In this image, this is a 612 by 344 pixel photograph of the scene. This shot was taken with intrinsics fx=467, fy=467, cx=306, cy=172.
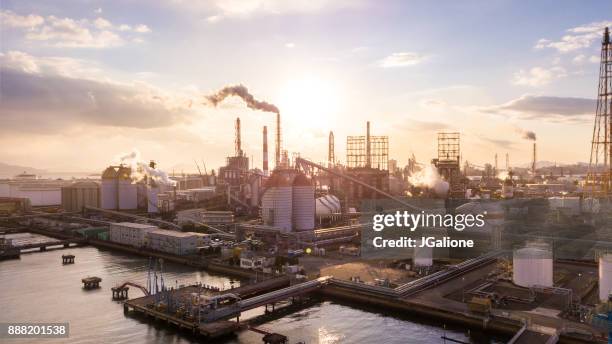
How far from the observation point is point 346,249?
3347 cm

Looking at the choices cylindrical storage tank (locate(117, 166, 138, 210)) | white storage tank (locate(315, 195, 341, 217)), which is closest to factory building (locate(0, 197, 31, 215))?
cylindrical storage tank (locate(117, 166, 138, 210))

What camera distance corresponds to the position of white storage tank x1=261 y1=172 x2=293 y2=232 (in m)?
39.1

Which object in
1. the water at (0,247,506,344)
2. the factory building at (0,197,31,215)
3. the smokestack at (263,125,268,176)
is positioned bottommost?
the water at (0,247,506,344)

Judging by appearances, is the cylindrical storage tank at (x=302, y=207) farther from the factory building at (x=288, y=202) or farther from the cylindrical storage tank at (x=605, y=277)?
the cylindrical storage tank at (x=605, y=277)

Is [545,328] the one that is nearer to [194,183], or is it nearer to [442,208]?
[442,208]

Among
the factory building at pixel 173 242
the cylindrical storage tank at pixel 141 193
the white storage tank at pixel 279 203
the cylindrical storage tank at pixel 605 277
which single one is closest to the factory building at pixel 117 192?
the cylindrical storage tank at pixel 141 193

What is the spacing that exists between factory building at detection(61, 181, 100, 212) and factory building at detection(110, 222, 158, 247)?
26383 mm

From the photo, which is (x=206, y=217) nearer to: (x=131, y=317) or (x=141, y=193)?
(x=141, y=193)

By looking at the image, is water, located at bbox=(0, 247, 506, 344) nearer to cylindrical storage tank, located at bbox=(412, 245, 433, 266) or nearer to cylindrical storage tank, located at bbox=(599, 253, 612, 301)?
cylindrical storage tank, located at bbox=(599, 253, 612, 301)

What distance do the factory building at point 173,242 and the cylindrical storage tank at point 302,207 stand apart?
899 cm

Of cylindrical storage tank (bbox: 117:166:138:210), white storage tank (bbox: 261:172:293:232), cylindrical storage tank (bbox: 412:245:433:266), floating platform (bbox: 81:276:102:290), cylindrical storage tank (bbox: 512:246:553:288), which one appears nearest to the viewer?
cylindrical storage tank (bbox: 512:246:553:288)

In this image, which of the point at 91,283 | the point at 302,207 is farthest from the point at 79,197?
the point at 91,283

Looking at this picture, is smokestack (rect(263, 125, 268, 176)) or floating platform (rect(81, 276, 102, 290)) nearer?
floating platform (rect(81, 276, 102, 290))

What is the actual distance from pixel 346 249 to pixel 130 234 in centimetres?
1906
